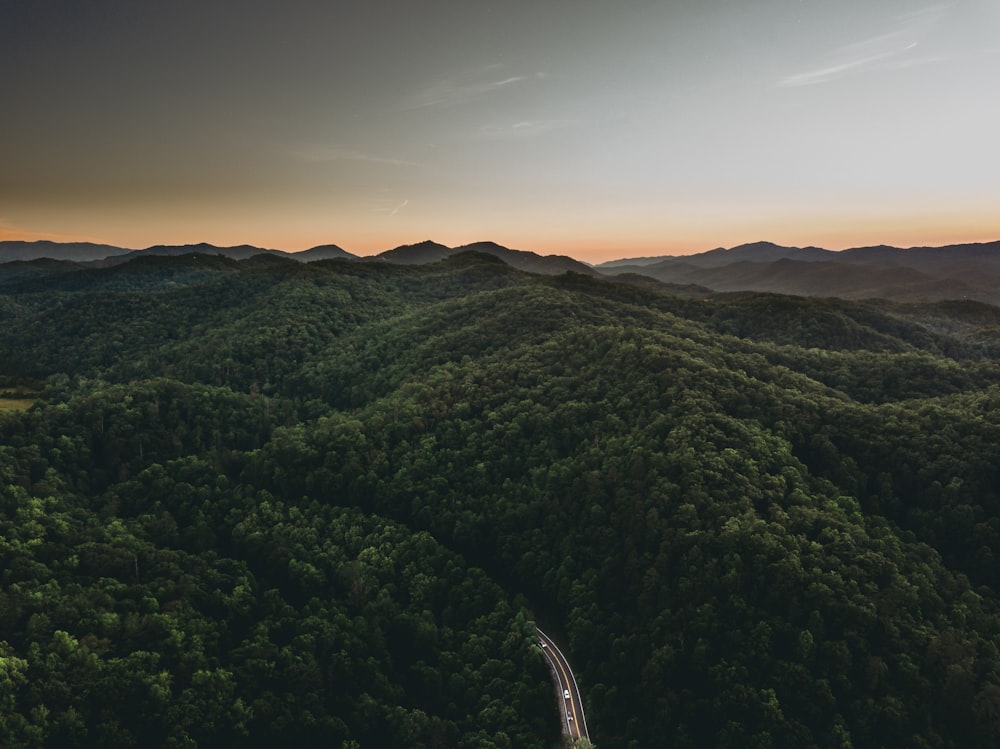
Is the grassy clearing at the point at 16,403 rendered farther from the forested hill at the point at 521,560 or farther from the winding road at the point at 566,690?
the winding road at the point at 566,690

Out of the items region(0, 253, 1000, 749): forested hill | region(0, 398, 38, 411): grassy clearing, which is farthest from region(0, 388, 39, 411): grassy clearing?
region(0, 253, 1000, 749): forested hill

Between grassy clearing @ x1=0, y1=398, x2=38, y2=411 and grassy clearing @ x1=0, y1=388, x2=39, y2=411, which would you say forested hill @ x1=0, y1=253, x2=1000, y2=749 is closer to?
grassy clearing @ x1=0, y1=398, x2=38, y2=411

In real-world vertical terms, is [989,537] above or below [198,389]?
below

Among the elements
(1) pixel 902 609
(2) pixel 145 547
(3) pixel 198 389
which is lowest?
(1) pixel 902 609

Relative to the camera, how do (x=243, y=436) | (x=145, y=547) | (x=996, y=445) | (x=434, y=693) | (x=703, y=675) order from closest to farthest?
(x=703, y=675) < (x=434, y=693) < (x=145, y=547) < (x=996, y=445) < (x=243, y=436)

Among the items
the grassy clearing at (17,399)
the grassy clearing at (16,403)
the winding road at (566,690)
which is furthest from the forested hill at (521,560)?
the grassy clearing at (17,399)

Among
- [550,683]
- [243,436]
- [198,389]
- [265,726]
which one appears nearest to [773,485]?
[550,683]

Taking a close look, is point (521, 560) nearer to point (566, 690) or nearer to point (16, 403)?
point (566, 690)

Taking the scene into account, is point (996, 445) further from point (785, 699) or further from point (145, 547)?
point (145, 547)
